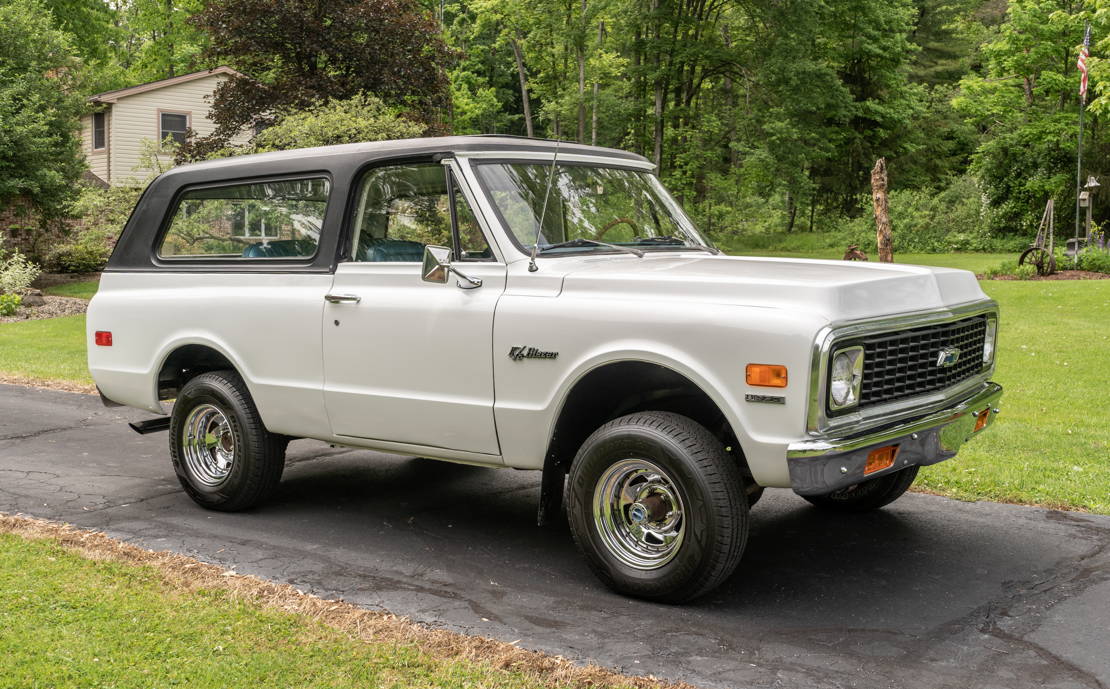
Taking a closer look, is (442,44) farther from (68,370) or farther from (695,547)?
(695,547)

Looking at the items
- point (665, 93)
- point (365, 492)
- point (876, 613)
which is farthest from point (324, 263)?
point (665, 93)

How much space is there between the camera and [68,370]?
1332 centimetres

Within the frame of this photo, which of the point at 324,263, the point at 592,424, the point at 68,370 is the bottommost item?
the point at 68,370

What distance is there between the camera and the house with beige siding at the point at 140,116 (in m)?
33.3

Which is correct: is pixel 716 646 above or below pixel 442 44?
below

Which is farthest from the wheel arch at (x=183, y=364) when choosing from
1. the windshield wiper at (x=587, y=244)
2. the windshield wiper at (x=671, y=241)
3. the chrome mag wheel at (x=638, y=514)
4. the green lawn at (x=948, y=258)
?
the green lawn at (x=948, y=258)

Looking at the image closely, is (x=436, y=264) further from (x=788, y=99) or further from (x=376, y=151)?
(x=788, y=99)

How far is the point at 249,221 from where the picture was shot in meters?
6.49

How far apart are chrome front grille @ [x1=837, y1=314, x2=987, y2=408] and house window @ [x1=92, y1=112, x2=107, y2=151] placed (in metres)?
34.2

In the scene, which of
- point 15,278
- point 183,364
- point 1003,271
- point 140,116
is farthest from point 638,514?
point 140,116

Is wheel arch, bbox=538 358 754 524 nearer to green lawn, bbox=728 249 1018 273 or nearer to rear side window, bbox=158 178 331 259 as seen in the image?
rear side window, bbox=158 178 331 259

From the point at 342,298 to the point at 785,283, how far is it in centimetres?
249

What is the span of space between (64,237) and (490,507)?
27.3 metres

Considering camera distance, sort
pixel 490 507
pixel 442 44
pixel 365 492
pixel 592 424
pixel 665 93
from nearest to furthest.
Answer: pixel 592 424
pixel 490 507
pixel 365 492
pixel 442 44
pixel 665 93
